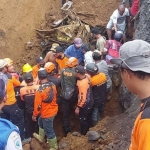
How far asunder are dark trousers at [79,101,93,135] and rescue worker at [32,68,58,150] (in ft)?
2.77

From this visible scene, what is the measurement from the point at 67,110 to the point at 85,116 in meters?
0.51

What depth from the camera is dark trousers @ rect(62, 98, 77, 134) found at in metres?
8.38

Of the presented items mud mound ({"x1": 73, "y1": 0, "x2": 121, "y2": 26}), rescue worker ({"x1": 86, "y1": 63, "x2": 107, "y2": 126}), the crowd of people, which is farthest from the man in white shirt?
rescue worker ({"x1": 86, "y1": 63, "x2": 107, "y2": 126})

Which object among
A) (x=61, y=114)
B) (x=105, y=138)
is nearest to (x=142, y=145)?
(x=105, y=138)

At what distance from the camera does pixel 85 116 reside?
8.34 meters

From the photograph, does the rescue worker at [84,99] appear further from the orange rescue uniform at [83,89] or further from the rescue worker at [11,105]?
the rescue worker at [11,105]

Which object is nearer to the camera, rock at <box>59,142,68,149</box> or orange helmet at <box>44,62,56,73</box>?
rock at <box>59,142,68,149</box>

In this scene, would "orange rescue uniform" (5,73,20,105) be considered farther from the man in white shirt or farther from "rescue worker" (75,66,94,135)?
the man in white shirt

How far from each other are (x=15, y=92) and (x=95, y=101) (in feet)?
6.65

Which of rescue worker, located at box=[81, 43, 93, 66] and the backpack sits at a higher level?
rescue worker, located at box=[81, 43, 93, 66]

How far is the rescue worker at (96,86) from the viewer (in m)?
7.82

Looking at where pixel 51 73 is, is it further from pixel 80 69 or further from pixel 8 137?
pixel 8 137

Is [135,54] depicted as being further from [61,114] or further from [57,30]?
[57,30]

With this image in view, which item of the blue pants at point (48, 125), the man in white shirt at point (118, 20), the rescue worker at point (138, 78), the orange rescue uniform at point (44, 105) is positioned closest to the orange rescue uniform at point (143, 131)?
the rescue worker at point (138, 78)
